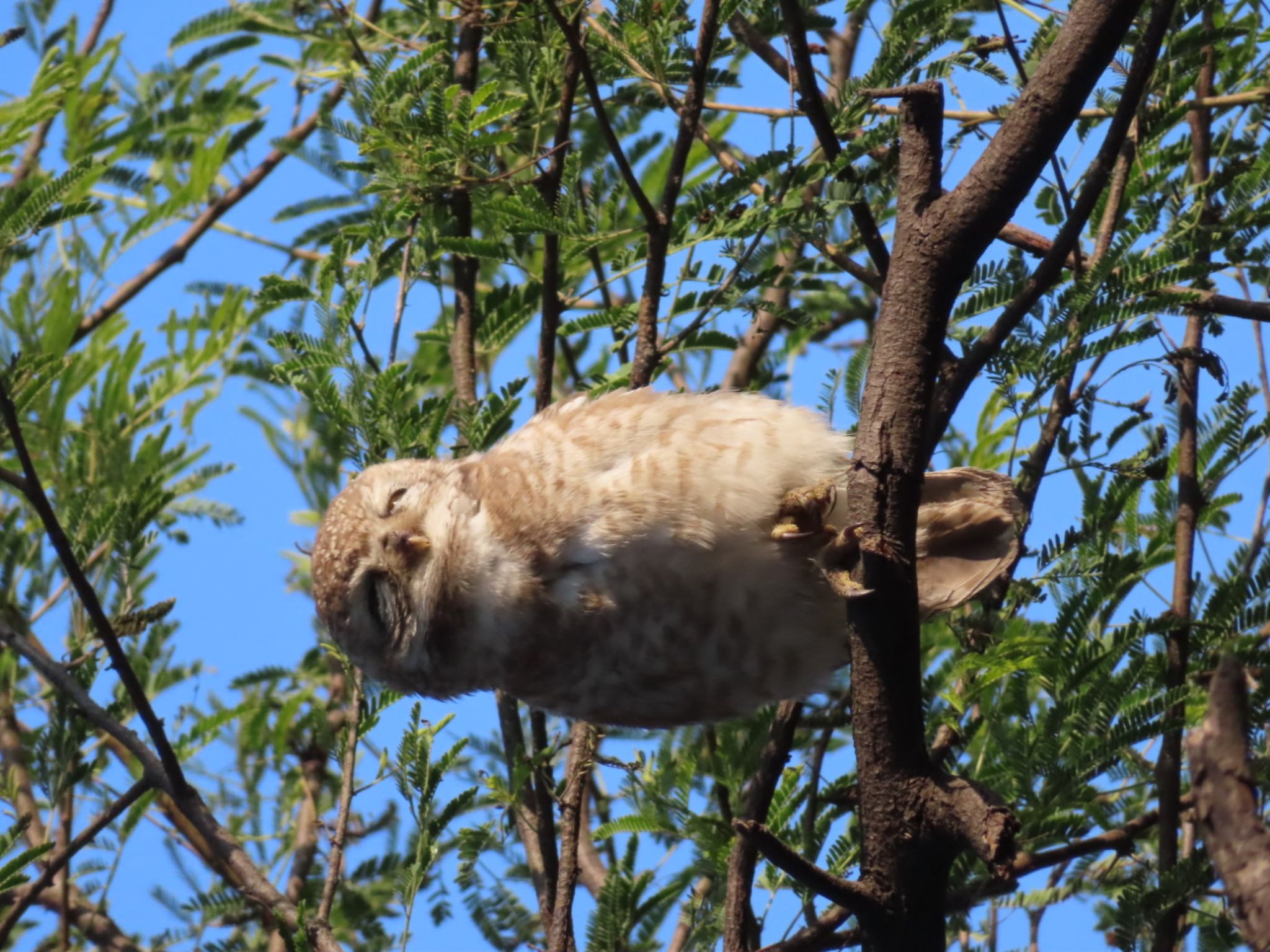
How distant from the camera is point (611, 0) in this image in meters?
3.41

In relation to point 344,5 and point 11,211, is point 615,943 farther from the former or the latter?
point 344,5

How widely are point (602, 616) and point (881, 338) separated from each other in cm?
115

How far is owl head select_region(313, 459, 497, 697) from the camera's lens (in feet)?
11.5

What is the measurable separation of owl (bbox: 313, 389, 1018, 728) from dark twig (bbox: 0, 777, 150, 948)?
72cm

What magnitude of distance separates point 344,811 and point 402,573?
2.01 ft

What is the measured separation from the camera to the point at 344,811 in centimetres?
356

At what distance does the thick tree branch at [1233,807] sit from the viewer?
169 cm

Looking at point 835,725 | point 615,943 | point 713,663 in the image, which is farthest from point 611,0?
point 615,943

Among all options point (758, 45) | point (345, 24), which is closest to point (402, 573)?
point (758, 45)

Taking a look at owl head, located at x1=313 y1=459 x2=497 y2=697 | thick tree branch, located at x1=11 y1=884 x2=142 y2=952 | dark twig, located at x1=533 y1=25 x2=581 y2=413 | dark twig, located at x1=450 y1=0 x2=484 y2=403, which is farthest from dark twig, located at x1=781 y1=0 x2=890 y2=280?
thick tree branch, located at x1=11 y1=884 x2=142 y2=952

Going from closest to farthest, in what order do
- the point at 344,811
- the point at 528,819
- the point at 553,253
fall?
1. the point at 344,811
2. the point at 553,253
3. the point at 528,819

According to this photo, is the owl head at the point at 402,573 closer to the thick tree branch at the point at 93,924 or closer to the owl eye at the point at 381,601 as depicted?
the owl eye at the point at 381,601

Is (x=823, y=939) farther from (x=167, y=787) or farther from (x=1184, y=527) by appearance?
(x=167, y=787)

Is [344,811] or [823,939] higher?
[344,811]
